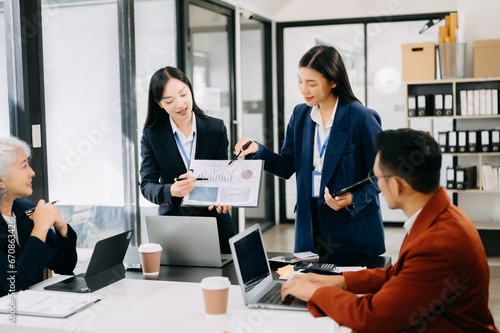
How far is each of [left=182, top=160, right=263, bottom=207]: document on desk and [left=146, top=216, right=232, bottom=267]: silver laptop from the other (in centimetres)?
16

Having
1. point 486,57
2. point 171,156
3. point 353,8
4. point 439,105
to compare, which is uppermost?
point 353,8

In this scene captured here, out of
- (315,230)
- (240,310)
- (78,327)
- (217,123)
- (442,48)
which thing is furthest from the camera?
(442,48)

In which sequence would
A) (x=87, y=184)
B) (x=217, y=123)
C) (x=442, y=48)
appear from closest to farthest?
1. (x=217, y=123)
2. (x=87, y=184)
3. (x=442, y=48)

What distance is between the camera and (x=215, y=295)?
1638 mm

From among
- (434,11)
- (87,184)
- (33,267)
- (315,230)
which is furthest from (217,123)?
(434,11)

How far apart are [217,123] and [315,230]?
696 mm

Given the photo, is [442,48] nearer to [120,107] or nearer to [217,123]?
[120,107]

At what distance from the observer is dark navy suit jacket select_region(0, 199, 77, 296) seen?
1933mm

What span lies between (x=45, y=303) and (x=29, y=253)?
11.9 inches

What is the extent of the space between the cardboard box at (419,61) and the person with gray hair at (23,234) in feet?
14.0

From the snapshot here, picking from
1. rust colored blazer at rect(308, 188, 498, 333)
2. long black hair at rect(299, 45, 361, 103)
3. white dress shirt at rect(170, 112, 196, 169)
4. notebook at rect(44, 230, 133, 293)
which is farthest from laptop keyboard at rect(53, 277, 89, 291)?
long black hair at rect(299, 45, 361, 103)

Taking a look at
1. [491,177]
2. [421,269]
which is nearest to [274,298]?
[421,269]

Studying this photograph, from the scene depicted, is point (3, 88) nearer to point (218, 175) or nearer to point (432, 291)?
point (218, 175)

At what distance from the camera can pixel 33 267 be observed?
1977 mm
